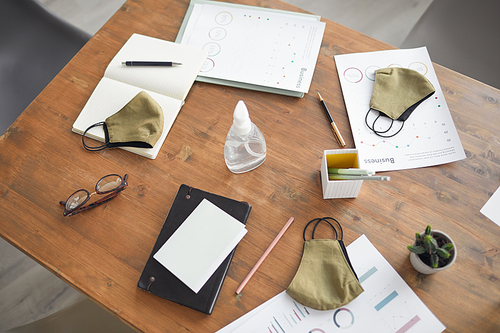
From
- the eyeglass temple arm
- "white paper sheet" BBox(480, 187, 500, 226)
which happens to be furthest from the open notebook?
"white paper sheet" BBox(480, 187, 500, 226)

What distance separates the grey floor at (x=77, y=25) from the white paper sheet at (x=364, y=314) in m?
1.22

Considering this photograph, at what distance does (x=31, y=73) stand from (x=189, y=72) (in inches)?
33.3

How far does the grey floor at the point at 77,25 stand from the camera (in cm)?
150

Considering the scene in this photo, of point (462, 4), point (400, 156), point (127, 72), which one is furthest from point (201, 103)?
point (462, 4)

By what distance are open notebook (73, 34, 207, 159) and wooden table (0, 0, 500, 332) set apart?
3cm

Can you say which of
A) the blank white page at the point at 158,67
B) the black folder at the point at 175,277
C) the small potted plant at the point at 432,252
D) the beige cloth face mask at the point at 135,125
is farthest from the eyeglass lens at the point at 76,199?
the small potted plant at the point at 432,252

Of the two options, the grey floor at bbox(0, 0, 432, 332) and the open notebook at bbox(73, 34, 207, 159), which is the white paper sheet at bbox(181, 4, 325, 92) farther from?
the grey floor at bbox(0, 0, 432, 332)

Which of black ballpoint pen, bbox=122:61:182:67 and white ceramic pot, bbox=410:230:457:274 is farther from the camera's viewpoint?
black ballpoint pen, bbox=122:61:182:67

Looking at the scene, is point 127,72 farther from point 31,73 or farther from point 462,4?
point 462,4

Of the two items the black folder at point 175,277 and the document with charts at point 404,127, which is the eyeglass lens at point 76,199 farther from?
the document with charts at point 404,127

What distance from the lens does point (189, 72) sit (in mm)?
928

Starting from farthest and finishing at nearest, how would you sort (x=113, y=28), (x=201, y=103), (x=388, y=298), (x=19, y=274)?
(x=19, y=274) < (x=113, y=28) < (x=201, y=103) < (x=388, y=298)

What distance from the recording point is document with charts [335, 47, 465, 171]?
0.79 metres

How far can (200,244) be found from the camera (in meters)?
0.73
